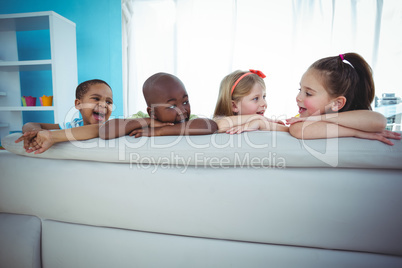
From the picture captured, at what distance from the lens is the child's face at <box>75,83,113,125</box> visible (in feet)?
4.37

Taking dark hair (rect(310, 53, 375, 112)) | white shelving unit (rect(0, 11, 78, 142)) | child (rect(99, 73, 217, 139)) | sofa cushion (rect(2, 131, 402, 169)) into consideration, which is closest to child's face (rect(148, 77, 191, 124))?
child (rect(99, 73, 217, 139))

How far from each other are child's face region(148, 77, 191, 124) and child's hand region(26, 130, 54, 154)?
0.39 meters

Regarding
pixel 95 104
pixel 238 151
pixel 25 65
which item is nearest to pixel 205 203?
pixel 238 151

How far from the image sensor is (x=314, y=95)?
1.00m

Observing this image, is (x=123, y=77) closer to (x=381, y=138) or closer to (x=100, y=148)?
(x=100, y=148)

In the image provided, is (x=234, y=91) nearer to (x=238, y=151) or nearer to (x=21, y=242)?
(x=238, y=151)

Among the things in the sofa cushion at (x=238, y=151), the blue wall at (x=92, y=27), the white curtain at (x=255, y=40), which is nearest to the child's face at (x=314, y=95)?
the sofa cushion at (x=238, y=151)

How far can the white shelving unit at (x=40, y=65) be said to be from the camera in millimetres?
2383

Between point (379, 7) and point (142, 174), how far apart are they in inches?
135

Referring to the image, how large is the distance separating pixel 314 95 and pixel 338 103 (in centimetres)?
10

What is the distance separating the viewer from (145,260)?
2.28 ft

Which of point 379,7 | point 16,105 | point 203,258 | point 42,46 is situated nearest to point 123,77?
point 42,46

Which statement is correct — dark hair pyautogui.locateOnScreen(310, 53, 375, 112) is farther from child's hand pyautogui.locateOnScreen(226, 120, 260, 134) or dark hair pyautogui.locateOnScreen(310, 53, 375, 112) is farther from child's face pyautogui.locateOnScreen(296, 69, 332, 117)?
child's hand pyautogui.locateOnScreen(226, 120, 260, 134)

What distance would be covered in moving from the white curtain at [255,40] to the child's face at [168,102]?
5.94 feet
